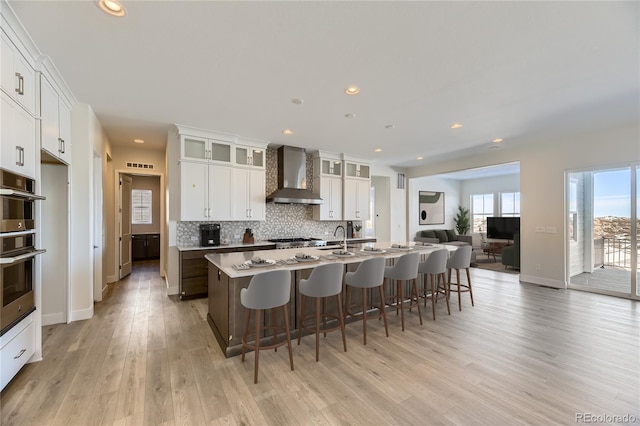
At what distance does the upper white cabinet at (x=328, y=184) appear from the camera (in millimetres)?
6190

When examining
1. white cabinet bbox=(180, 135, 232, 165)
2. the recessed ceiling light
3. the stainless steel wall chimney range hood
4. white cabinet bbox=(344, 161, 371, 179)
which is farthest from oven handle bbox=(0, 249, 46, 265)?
white cabinet bbox=(344, 161, 371, 179)

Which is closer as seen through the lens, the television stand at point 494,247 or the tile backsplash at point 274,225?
the tile backsplash at point 274,225

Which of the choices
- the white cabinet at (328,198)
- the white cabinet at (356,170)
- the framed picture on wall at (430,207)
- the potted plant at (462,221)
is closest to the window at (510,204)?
the potted plant at (462,221)

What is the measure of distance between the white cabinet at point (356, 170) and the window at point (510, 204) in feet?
18.5

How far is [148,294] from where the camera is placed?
4648mm

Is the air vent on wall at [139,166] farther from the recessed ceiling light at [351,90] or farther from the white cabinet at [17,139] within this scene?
the recessed ceiling light at [351,90]

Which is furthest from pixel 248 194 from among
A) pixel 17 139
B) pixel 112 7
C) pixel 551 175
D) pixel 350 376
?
pixel 551 175

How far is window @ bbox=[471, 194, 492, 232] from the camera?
9844 mm

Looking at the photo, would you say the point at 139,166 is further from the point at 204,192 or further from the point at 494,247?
the point at 494,247

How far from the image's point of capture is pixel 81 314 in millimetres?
3479

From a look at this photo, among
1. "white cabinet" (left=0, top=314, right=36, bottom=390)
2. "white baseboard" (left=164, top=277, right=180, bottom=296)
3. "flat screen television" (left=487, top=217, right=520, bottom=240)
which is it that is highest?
"flat screen television" (left=487, top=217, right=520, bottom=240)

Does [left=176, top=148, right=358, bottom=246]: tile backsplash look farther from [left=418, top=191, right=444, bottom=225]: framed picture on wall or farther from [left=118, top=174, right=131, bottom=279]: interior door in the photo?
[left=418, top=191, right=444, bottom=225]: framed picture on wall

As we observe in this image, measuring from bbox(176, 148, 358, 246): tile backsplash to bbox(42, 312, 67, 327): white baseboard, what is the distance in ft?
5.70

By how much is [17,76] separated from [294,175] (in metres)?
4.08
